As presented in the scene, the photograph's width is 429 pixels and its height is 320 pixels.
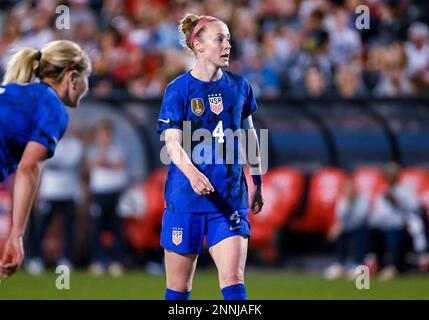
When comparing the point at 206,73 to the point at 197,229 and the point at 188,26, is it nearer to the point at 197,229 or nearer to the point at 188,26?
the point at 188,26

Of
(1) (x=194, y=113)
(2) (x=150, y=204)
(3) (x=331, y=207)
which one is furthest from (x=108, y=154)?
(1) (x=194, y=113)

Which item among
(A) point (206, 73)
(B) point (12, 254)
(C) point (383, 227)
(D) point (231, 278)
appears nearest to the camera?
(B) point (12, 254)

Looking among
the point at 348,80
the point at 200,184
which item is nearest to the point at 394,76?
the point at 348,80

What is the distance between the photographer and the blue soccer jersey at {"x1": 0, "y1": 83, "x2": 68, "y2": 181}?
646 cm

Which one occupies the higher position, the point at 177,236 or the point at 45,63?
the point at 45,63

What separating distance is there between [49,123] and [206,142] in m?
1.02

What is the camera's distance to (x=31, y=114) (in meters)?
6.54

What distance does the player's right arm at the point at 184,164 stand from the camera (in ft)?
21.1

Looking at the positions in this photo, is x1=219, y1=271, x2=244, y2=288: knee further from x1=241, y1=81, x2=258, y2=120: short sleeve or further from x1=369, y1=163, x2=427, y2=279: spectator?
x1=369, y1=163, x2=427, y2=279: spectator

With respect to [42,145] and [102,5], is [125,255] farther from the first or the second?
[42,145]

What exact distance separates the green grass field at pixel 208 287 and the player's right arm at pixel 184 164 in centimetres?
445

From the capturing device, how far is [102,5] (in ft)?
61.9

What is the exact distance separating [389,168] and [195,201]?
800 cm

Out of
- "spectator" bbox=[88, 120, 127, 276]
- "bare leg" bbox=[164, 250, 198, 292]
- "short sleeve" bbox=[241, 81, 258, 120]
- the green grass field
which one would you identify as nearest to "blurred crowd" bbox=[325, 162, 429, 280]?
the green grass field
